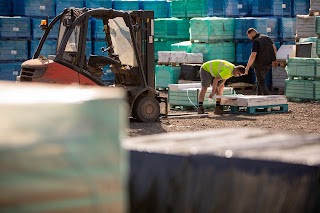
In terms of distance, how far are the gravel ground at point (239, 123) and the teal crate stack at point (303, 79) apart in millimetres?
1837

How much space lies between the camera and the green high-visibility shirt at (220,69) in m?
16.6

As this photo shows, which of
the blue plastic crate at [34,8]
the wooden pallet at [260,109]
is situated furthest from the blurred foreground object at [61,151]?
the blue plastic crate at [34,8]

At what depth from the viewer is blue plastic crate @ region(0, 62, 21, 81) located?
2152cm

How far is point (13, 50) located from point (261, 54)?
6.46m

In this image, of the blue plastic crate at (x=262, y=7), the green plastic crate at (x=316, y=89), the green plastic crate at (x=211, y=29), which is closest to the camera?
the green plastic crate at (x=316, y=89)

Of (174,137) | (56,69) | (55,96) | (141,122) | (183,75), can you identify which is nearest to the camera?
(55,96)

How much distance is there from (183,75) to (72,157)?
61.0 ft


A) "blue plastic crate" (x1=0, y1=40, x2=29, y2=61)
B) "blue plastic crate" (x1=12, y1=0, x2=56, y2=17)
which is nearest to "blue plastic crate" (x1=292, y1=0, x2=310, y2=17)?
Answer: "blue plastic crate" (x1=12, y1=0, x2=56, y2=17)

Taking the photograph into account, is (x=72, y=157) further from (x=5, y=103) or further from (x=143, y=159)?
(x=143, y=159)

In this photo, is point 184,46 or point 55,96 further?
point 184,46

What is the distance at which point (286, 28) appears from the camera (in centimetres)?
2248

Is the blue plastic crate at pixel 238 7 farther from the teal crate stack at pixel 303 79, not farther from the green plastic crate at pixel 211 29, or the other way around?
the teal crate stack at pixel 303 79

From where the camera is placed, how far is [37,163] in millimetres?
2893

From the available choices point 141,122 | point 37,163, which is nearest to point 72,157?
point 37,163
